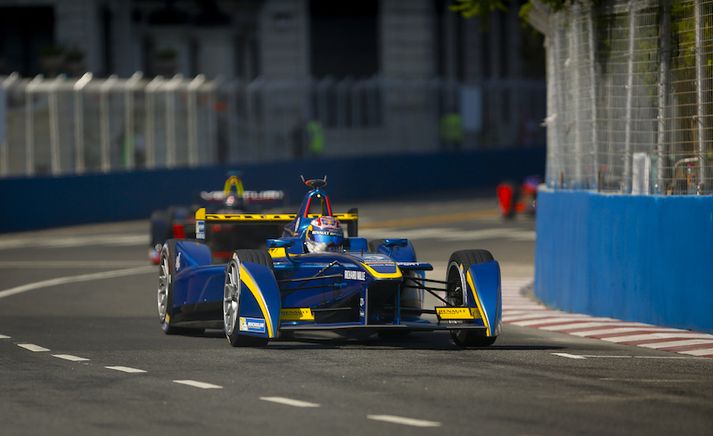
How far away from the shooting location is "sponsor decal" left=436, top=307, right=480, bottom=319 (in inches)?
555

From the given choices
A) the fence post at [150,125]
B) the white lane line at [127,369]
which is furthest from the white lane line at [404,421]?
the fence post at [150,125]

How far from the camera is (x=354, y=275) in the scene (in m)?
14.0

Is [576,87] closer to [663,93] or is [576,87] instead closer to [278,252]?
[663,93]

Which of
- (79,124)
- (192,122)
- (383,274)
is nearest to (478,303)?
(383,274)

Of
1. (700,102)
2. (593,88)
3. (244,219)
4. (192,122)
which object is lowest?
(244,219)

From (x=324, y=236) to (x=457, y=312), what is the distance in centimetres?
166

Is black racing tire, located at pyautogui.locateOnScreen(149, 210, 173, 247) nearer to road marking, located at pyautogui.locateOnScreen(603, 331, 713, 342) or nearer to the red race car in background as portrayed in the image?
road marking, located at pyautogui.locateOnScreen(603, 331, 713, 342)

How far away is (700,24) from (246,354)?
5505 millimetres

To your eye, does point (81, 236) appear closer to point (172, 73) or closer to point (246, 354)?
point (246, 354)

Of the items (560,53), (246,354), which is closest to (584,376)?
(246,354)

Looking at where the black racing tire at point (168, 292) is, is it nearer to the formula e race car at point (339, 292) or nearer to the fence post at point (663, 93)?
the formula e race car at point (339, 292)

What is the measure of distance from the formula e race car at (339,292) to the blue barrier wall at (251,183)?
20.1 meters

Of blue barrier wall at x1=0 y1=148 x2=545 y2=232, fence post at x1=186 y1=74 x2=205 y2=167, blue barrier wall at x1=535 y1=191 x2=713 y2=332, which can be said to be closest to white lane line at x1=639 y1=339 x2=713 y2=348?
blue barrier wall at x1=535 y1=191 x2=713 y2=332

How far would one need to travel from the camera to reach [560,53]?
19.4m
